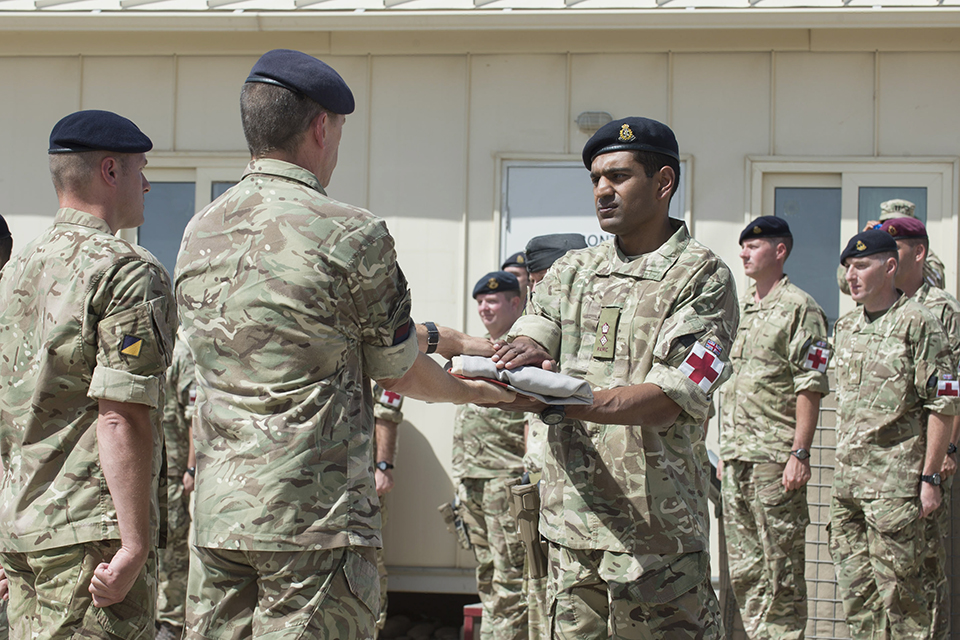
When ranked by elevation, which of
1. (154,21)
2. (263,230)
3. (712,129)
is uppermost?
(154,21)

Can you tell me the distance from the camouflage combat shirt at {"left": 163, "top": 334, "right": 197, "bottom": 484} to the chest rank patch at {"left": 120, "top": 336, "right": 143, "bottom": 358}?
3.61m

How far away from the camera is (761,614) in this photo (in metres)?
5.67

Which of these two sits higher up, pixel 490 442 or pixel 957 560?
pixel 490 442

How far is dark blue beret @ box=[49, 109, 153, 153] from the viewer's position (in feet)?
9.55

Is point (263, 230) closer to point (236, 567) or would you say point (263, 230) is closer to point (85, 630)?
point (236, 567)

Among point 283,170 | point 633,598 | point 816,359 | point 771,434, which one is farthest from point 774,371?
point 283,170

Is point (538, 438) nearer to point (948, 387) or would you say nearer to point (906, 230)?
point (948, 387)

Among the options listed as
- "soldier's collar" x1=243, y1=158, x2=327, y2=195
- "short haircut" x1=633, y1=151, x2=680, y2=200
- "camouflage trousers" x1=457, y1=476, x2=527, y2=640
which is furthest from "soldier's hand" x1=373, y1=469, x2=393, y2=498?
"soldier's collar" x1=243, y1=158, x2=327, y2=195

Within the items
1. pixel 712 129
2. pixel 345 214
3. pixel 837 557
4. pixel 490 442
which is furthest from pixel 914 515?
pixel 345 214

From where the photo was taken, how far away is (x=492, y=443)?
5.95 m

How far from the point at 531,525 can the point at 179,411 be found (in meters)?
3.70

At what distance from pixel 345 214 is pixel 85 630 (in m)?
1.44

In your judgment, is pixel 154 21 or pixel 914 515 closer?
pixel 914 515

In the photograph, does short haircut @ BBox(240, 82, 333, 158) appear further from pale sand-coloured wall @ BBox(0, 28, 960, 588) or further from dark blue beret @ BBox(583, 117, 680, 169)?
pale sand-coloured wall @ BBox(0, 28, 960, 588)
